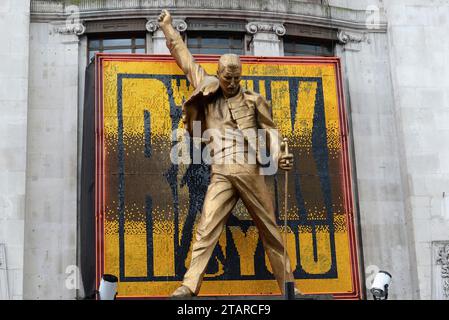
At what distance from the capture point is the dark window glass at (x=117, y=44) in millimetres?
20750

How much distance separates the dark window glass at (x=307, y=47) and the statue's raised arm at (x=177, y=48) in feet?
9.41

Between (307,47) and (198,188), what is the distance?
422 cm

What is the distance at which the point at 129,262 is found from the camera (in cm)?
1845

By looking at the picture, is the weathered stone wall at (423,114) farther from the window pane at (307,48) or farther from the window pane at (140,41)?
the window pane at (140,41)

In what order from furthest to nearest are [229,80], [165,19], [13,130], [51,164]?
[51,164] < [13,130] < [165,19] < [229,80]

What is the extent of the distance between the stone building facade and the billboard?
77 centimetres

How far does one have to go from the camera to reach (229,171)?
17.1 meters

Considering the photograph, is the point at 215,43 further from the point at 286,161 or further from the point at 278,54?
the point at 286,161

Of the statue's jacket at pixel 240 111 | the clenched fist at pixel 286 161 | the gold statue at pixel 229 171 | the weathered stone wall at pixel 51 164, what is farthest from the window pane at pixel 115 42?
the clenched fist at pixel 286 161

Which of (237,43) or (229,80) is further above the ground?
(237,43)

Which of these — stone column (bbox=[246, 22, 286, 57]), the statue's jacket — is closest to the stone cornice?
stone column (bbox=[246, 22, 286, 57])

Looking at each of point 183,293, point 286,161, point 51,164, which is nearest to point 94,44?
point 51,164

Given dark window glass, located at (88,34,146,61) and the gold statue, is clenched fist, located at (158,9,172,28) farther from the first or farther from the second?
dark window glass, located at (88,34,146,61)

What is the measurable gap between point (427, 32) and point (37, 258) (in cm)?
884
